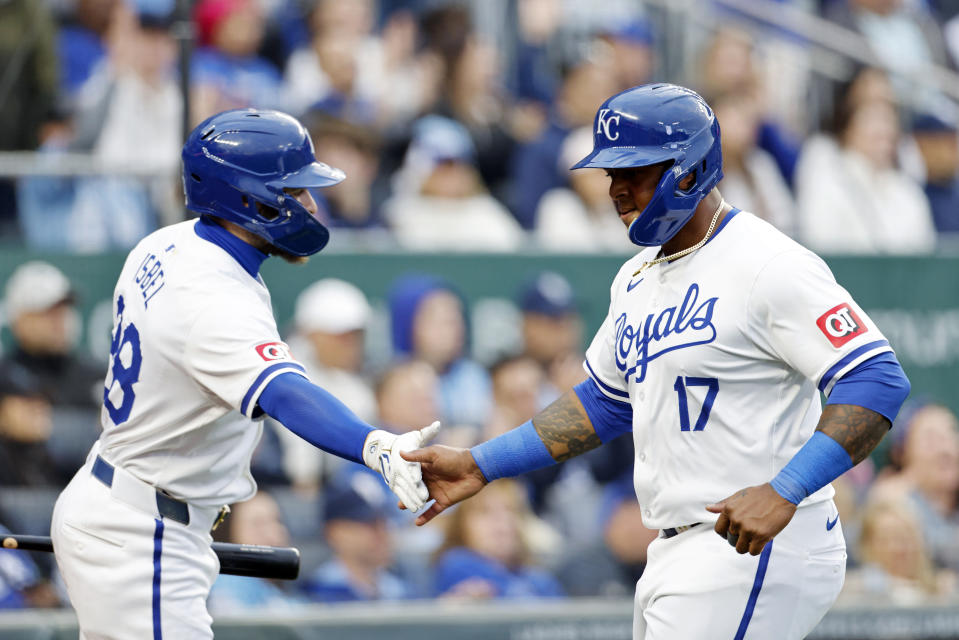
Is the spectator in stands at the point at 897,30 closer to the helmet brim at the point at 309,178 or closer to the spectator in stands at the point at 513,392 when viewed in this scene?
the spectator in stands at the point at 513,392

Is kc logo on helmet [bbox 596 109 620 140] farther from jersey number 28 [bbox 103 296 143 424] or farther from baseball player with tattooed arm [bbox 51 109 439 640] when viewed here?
jersey number 28 [bbox 103 296 143 424]

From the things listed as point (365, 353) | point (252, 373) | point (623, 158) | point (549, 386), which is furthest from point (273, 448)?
point (623, 158)

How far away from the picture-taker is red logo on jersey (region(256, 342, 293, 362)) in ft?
13.6

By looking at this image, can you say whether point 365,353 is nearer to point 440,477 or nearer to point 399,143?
point 399,143

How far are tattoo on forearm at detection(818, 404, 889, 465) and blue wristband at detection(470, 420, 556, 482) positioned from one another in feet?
3.42

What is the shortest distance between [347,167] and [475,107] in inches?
49.6

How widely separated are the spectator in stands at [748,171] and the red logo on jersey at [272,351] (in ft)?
17.9

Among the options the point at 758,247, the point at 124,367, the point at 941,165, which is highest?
the point at 758,247

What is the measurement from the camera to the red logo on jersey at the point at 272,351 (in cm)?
414

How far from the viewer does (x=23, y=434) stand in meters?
6.79

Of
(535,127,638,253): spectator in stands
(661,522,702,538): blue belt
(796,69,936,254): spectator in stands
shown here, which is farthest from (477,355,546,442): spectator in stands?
(661,522,702,538): blue belt

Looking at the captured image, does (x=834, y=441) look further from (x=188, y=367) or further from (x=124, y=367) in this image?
(x=124, y=367)

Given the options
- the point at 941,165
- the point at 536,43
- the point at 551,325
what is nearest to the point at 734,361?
the point at 551,325

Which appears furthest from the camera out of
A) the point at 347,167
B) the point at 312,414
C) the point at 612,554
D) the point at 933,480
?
the point at 347,167
